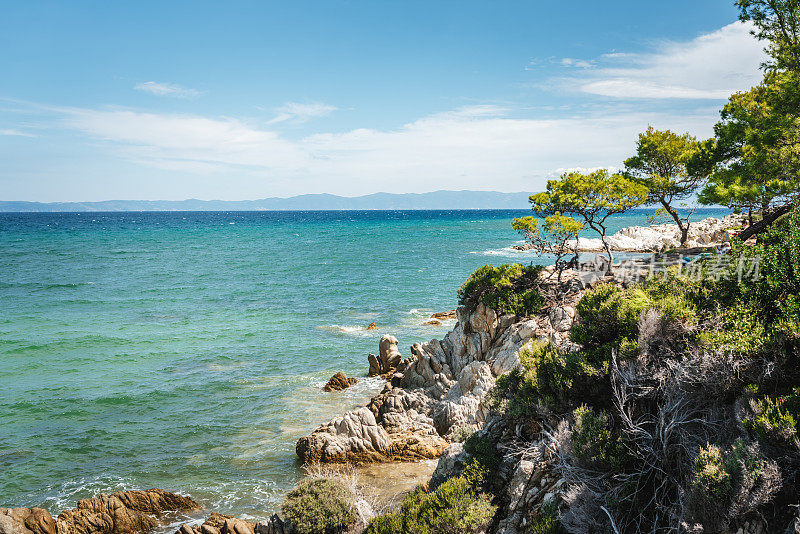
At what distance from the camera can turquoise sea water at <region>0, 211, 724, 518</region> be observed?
55.8ft

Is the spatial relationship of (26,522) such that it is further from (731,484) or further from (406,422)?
(731,484)

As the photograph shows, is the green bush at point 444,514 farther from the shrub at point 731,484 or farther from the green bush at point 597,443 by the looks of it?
the shrub at point 731,484

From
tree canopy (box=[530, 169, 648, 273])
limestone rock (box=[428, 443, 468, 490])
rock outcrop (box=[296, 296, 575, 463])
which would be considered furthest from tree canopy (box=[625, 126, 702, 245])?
limestone rock (box=[428, 443, 468, 490])

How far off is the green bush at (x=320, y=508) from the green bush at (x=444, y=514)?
2.98 ft

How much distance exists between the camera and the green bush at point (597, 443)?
8719 mm

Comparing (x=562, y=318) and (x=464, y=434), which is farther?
(x=562, y=318)

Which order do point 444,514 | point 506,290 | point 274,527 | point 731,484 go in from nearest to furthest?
1. point 731,484
2. point 444,514
3. point 274,527
4. point 506,290

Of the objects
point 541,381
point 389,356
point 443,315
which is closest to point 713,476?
point 541,381

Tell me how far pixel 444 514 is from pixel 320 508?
3.38 meters

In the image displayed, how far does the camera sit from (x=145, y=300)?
45.7 m

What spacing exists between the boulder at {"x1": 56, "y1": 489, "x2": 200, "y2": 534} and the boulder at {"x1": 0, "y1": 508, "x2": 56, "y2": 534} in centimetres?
27

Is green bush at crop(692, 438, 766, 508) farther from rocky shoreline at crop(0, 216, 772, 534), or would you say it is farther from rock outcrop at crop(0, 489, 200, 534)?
rock outcrop at crop(0, 489, 200, 534)

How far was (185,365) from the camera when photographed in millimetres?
28375

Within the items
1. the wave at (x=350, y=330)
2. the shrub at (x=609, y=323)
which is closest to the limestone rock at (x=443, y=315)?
the wave at (x=350, y=330)
